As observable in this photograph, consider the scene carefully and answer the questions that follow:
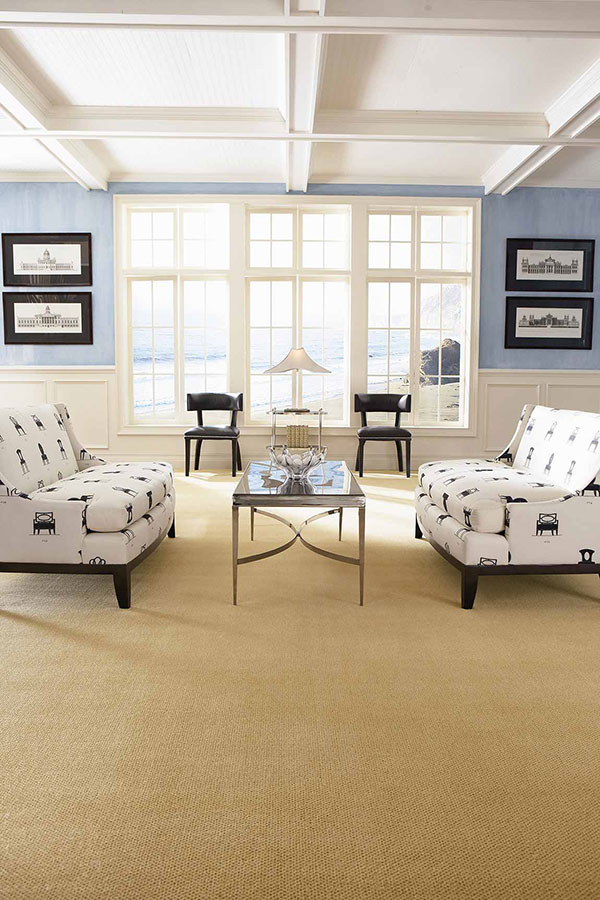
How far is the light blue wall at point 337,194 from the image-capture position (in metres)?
7.26

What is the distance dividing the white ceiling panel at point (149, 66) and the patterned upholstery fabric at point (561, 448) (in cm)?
302

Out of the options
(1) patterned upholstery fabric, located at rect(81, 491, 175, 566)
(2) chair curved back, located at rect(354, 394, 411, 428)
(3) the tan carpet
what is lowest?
(3) the tan carpet

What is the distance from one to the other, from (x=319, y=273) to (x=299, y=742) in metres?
6.22

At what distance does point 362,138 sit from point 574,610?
4328mm

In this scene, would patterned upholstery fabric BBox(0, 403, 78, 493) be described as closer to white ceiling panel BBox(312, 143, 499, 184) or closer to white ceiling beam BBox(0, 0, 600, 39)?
white ceiling beam BBox(0, 0, 600, 39)

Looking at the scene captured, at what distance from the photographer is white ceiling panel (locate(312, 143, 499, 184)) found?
20.8 feet

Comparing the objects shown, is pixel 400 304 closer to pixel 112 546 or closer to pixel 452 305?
pixel 452 305

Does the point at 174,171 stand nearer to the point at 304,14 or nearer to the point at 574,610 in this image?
the point at 304,14

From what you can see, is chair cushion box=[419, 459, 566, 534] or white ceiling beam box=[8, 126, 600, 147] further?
white ceiling beam box=[8, 126, 600, 147]

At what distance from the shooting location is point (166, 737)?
6.07ft

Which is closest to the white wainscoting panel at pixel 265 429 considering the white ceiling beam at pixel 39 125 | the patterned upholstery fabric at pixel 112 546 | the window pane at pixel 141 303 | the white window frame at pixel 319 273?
the white window frame at pixel 319 273

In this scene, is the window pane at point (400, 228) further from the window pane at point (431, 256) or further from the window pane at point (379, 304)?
the window pane at point (379, 304)

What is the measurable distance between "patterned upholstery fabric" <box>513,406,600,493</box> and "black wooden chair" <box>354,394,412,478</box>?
2.78 metres

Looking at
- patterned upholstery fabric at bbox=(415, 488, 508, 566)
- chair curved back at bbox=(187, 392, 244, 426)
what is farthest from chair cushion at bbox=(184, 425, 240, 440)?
patterned upholstery fabric at bbox=(415, 488, 508, 566)
